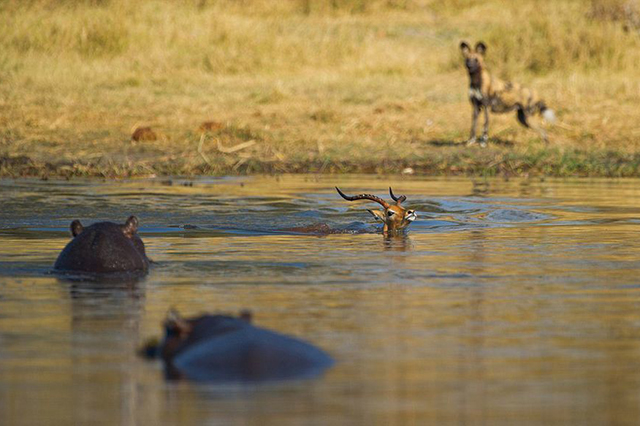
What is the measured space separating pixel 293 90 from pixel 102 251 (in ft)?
37.1

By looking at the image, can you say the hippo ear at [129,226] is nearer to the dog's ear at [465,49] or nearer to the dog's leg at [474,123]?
the dog's leg at [474,123]

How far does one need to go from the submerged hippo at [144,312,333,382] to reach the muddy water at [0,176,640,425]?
0.09 m

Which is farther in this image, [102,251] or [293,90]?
[293,90]

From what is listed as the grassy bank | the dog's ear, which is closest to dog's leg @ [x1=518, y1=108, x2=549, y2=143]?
the grassy bank

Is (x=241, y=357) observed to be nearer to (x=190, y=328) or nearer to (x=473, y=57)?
(x=190, y=328)

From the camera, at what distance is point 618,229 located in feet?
30.6

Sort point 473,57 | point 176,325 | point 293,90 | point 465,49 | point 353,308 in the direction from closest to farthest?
point 176,325 → point 353,308 → point 473,57 → point 465,49 → point 293,90

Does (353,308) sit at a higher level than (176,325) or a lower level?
lower

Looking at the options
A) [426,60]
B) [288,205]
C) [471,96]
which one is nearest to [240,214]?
[288,205]

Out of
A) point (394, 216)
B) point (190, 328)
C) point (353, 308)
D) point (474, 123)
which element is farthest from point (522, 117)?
point (190, 328)

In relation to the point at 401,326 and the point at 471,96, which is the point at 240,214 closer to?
the point at 401,326

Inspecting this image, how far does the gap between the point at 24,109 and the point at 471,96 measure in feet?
17.3

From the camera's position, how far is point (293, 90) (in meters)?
18.1

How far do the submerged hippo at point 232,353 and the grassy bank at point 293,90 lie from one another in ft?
28.8
